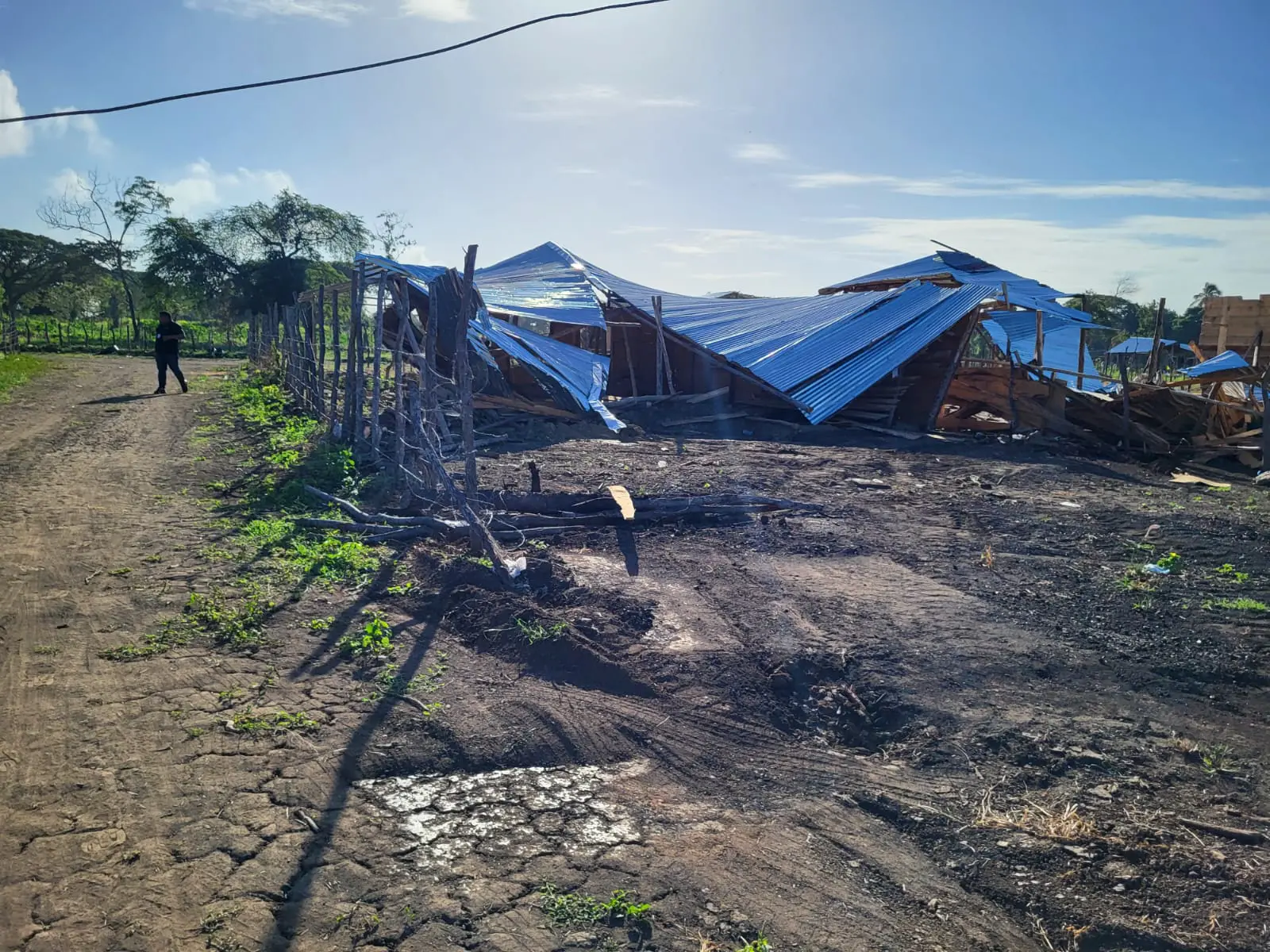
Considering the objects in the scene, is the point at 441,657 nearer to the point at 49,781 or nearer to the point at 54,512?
the point at 49,781

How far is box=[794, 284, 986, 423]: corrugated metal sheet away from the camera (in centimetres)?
1548

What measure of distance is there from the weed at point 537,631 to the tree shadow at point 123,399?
13004 millimetres

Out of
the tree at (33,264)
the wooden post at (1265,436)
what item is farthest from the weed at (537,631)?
the tree at (33,264)

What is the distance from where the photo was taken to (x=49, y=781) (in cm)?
337

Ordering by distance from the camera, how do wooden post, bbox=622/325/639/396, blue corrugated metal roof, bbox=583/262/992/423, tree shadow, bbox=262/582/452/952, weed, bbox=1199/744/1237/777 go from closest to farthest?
1. tree shadow, bbox=262/582/452/952
2. weed, bbox=1199/744/1237/777
3. blue corrugated metal roof, bbox=583/262/992/423
4. wooden post, bbox=622/325/639/396

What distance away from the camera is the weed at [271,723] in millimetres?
3869

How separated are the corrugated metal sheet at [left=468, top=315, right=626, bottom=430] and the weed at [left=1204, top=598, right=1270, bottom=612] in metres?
9.00

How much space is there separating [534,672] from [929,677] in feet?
6.91

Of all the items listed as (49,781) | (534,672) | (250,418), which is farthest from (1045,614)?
A: (250,418)

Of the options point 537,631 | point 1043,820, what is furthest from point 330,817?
point 1043,820

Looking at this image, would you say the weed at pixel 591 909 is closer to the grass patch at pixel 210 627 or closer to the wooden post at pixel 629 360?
the grass patch at pixel 210 627

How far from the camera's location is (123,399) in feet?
51.6

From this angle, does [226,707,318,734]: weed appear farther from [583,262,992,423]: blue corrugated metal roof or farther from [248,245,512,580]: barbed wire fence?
[583,262,992,423]: blue corrugated metal roof

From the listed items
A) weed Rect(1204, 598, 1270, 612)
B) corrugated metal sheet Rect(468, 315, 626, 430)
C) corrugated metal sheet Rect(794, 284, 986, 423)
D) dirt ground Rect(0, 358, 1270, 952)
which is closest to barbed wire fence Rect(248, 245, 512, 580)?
dirt ground Rect(0, 358, 1270, 952)
